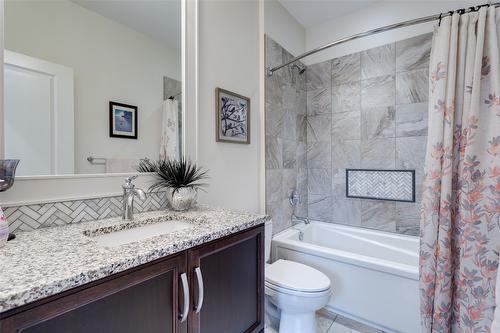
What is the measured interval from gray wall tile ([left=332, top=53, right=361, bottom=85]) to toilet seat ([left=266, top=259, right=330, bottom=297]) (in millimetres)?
1919

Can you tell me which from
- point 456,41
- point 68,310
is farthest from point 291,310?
point 456,41

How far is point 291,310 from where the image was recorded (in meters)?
1.58

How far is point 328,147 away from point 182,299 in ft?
7.56

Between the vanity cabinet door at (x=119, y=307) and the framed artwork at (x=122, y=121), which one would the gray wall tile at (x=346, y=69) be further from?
the vanity cabinet door at (x=119, y=307)

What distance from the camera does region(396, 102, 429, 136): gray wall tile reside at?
2.22m

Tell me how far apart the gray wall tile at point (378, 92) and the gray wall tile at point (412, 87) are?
0.06 m

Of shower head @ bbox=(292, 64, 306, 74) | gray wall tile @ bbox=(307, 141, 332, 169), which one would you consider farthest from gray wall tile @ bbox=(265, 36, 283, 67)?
gray wall tile @ bbox=(307, 141, 332, 169)

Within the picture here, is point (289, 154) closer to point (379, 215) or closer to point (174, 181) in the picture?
point (379, 215)

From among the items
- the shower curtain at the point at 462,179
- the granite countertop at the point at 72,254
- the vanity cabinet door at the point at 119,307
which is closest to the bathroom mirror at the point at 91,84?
the granite countertop at the point at 72,254

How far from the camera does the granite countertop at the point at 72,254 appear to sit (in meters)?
0.52

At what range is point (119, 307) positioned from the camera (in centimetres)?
67

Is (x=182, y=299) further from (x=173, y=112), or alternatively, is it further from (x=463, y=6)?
(x=463, y=6)

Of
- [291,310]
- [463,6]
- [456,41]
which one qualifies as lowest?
[291,310]

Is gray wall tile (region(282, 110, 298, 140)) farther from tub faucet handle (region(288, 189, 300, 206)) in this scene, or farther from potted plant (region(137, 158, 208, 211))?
potted plant (region(137, 158, 208, 211))
